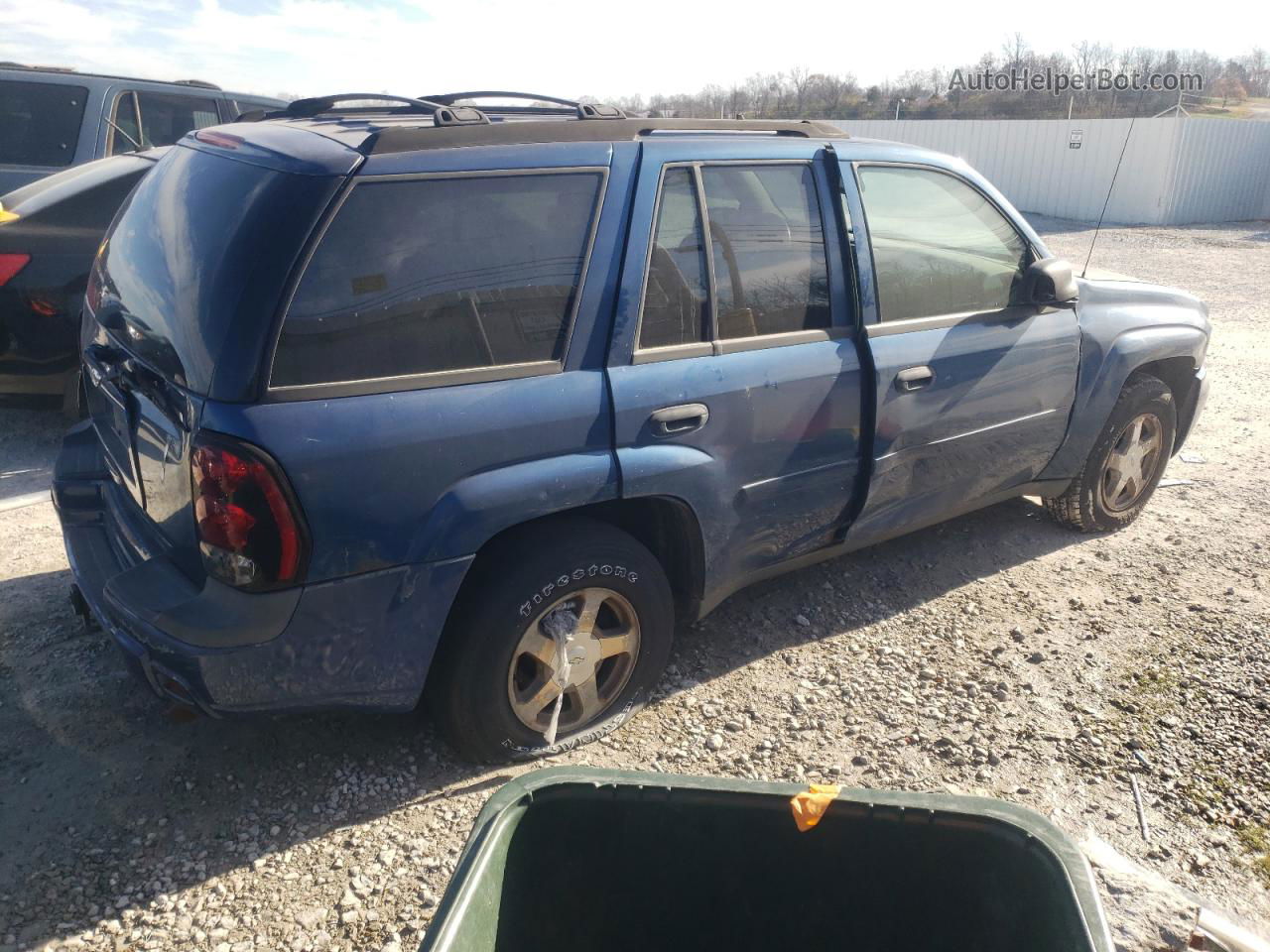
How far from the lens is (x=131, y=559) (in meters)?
2.86

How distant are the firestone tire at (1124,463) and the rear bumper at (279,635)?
329cm

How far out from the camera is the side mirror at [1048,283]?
156 inches

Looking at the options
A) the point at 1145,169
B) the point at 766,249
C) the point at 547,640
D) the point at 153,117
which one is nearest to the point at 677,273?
the point at 766,249

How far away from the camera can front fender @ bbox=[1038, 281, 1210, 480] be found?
4332mm

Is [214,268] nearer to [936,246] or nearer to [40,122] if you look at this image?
[936,246]

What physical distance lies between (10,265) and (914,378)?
467cm

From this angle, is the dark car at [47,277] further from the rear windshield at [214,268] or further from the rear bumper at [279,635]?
the rear bumper at [279,635]

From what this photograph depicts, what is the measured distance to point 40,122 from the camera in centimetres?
655

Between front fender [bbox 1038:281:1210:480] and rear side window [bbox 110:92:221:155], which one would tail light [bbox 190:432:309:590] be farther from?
rear side window [bbox 110:92:221:155]

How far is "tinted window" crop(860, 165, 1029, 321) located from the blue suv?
1 centimetres

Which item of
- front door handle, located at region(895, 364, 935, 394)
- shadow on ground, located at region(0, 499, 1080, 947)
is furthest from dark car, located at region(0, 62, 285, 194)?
front door handle, located at region(895, 364, 935, 394)

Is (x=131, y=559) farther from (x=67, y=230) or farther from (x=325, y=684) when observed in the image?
(x=67, y=230)

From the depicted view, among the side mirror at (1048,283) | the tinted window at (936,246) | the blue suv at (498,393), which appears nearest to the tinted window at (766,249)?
the blue suv at (498,393)

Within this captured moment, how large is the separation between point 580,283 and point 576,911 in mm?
1813
